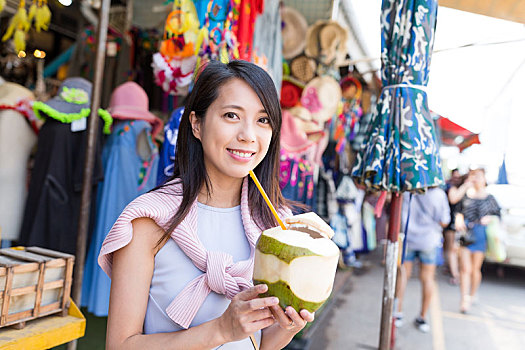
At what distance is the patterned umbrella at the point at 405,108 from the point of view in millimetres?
1981

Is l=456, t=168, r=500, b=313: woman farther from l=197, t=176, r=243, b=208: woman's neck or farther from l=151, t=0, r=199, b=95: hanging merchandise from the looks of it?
l=197, t=176, r=243, b=208: woman's neck

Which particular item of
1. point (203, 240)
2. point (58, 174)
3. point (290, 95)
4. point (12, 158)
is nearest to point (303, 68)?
point (290, 95)

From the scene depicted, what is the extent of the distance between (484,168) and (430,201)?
5.58 ft

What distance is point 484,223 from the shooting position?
5.62 meters

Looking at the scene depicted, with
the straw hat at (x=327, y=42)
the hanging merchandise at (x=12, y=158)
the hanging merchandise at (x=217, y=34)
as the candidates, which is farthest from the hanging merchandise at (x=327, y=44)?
the hanging merchandise at (x=12, y=158)

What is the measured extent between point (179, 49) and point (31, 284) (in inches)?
67.6

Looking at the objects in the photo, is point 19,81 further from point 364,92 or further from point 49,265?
point 364,92

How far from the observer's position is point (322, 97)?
429 centimetres

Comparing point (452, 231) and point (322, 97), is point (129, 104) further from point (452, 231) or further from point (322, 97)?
point (452, 231)

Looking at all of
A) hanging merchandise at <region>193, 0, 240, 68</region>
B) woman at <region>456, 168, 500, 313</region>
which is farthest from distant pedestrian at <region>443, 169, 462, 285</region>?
hanging merchandise at <region>193, 0, 240, 68</region>

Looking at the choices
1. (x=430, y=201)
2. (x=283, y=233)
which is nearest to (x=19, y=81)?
(x=283, y=233)

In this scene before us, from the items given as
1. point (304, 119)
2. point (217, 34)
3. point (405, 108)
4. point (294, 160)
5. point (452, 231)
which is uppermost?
point (217, 34)

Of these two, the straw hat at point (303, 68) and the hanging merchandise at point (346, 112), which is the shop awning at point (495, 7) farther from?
the hanging merchandise at point (346, 112)

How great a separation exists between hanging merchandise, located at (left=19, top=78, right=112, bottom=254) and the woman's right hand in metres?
2.23
